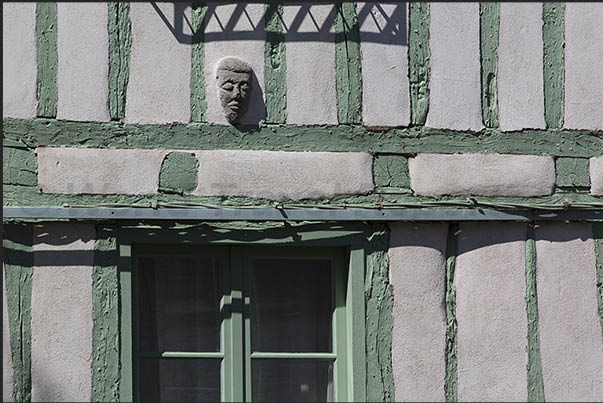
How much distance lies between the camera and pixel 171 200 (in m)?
5.27

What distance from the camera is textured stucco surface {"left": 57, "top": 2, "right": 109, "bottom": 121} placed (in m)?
5.27

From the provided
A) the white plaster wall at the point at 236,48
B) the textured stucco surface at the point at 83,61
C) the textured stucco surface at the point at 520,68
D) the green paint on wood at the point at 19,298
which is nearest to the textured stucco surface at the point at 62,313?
the green paint on wood at the point at 19,298

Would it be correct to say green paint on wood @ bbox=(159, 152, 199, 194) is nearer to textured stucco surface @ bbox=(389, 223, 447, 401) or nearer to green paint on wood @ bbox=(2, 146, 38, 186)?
green paint on wood @ bbox=(2, 146, 38, 186)

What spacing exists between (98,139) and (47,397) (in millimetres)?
1191

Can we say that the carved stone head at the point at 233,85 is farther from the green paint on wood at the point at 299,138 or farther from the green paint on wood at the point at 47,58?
the green paint on wood at the point at 47,58

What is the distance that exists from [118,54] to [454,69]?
160cm

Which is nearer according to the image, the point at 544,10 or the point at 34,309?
the point at 34,309

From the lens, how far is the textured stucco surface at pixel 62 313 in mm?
5141

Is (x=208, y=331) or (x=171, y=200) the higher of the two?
(x=171, y=200)

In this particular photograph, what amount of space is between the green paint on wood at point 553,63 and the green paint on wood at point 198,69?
5.42 ft

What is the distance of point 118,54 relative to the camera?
531 centimetres

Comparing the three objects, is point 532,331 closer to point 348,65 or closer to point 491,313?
point 491,313

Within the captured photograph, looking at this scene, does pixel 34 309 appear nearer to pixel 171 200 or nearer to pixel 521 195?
pixel 171 200

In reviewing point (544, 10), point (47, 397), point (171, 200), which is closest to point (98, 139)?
point (171, 200)
